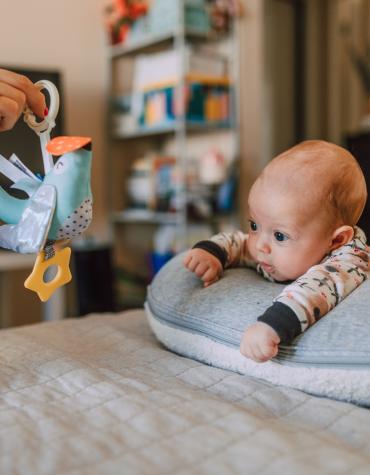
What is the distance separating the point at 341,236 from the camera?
0.85m

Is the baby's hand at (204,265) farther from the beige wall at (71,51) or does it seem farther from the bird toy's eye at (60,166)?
the beige wall at (71,51)

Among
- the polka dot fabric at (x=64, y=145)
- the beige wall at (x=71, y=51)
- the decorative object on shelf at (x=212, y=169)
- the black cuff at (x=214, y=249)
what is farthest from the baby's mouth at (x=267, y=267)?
the beige wall at (x=71, y=51)

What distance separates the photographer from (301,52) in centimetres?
416

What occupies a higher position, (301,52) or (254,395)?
(301,52)

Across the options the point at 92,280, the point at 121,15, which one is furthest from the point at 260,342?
the point at 121,15

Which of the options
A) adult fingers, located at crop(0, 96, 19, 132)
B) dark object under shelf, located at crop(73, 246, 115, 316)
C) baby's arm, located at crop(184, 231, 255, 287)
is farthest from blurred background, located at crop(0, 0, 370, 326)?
adult fingers, located at crop(0, 96, 19, 132)

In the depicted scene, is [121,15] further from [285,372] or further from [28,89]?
[285,372]

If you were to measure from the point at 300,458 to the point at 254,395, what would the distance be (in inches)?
8.6

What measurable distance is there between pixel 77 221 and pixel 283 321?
277mm

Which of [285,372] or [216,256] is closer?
[285,372]

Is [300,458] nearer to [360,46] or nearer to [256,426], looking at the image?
[256,426]

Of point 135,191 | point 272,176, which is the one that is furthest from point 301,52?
point 272,176

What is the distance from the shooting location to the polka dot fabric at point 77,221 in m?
0.68

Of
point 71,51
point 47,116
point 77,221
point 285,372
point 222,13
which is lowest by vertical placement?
point 285,372
